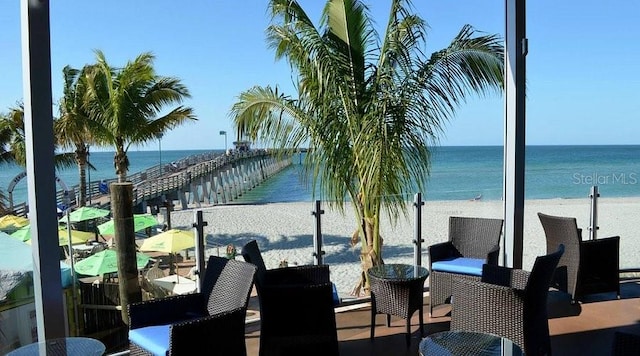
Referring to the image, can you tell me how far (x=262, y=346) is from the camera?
2.79m

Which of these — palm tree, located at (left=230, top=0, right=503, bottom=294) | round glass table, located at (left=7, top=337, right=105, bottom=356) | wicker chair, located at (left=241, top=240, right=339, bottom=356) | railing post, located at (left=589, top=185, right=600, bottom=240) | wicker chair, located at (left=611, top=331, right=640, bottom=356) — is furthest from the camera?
railing post, located at (left=589, top=185, right=600, bottom=240)

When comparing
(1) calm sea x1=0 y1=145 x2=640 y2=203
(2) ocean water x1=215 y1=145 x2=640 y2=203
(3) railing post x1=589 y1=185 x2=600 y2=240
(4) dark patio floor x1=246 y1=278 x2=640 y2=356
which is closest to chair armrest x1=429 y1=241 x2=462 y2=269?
(4) dark patio floor x1=246 y1=278 x2=640 y2=356

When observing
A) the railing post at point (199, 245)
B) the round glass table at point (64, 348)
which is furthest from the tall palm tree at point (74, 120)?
the round glass table at point (64, 348)

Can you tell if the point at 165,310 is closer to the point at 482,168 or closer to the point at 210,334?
the point at 210,334

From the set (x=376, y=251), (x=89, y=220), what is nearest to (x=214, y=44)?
(x=89, y=220)

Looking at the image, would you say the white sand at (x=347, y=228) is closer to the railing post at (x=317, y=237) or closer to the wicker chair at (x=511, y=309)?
the railing post at (x=317, y=237)

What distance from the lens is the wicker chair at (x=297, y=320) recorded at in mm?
2754

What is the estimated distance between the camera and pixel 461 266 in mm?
3746

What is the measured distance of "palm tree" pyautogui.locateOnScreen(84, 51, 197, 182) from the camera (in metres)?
12.1

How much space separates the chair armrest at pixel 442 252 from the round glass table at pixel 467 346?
1.59m

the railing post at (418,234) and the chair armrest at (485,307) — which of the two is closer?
the chair armrest at (485,307)

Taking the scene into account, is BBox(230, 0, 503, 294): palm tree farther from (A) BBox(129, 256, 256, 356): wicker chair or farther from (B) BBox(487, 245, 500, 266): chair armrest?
(A) BBox(129, 256, 256, 356): wicker chair

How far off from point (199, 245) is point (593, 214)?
169 inches

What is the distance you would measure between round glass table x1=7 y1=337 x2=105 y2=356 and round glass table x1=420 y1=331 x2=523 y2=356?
167cm
